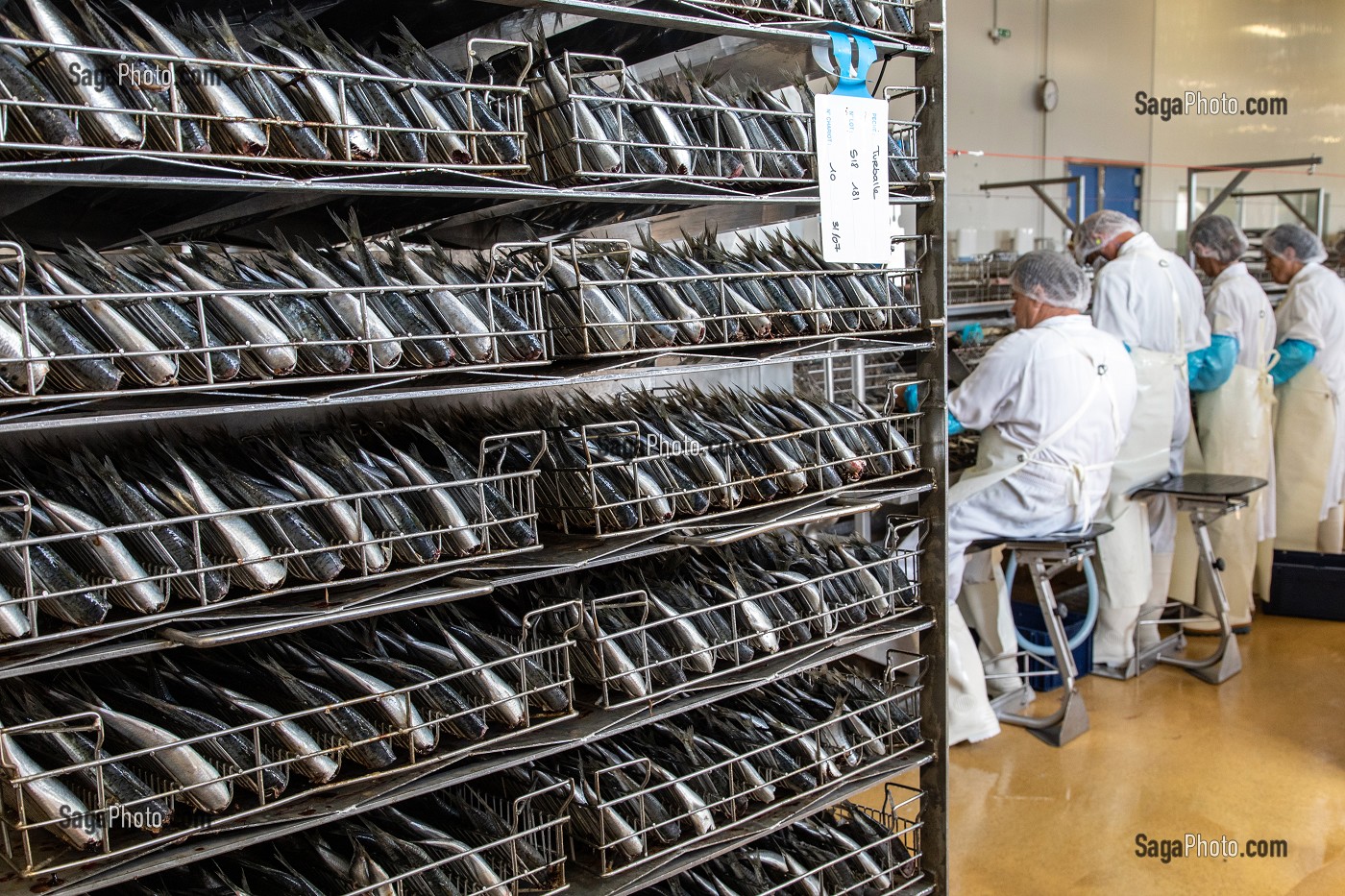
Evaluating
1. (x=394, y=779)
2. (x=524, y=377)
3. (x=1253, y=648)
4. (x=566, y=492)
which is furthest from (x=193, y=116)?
(x=1253, y=648)

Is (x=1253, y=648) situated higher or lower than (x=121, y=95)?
lower

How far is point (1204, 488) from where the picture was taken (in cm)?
418

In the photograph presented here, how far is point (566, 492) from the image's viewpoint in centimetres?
189

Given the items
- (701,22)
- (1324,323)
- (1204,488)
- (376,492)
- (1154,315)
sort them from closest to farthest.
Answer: (376,492), (701,22), (1204,488), (1154,315), (1324,323)

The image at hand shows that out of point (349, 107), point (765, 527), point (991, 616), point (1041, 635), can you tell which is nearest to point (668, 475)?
point (765, 527)

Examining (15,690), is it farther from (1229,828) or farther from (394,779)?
(1229,828)

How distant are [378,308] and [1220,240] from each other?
495cm

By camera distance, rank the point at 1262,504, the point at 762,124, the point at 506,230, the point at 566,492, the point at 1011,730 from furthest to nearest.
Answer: the point at 1262,504
the point at 1011,730
the point at 506,230
the point at 762,124
the point at 566,492

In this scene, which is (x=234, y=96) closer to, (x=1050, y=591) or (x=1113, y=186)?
(x=1050, y=591)

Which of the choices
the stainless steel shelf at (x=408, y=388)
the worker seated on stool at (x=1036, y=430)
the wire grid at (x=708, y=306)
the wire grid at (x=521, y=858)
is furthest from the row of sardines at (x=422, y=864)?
the worker seated on stool at (x=1036, y=430)

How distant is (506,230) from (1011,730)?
2.72 metres

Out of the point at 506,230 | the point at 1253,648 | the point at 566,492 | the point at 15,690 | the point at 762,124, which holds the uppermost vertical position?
the point at 762,124

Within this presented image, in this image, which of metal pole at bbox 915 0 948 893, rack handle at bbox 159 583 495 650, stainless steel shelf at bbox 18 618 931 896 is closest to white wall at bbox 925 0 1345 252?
metal pole at bbox 915 0 948 893

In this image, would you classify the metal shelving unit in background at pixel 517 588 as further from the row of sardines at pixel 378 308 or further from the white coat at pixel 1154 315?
the white coat at pixel 1154 315
